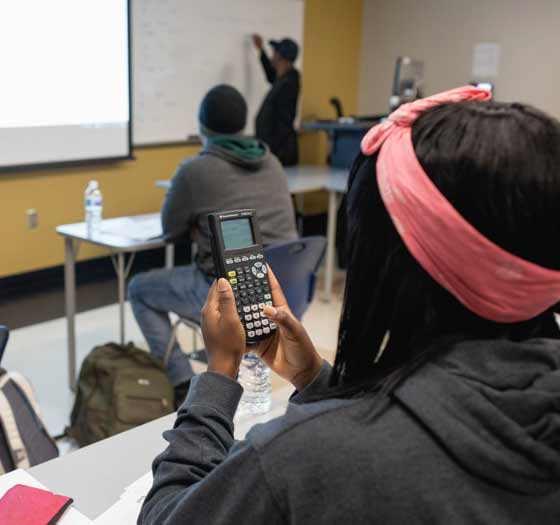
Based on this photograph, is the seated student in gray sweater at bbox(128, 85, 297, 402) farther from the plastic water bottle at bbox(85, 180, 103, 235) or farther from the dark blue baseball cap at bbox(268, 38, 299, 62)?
the dark blue baseball cap at bbox(268, 38, 299, 62)

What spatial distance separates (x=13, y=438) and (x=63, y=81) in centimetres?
263

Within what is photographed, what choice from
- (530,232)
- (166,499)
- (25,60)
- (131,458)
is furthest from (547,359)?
(25,60)

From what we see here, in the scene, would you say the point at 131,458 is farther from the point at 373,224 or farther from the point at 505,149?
the point at 505,149

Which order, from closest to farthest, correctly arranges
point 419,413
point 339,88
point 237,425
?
point 419,413 < point 237,425 < point 339,88

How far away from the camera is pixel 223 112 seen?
253cm

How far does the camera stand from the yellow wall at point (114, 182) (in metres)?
3.76

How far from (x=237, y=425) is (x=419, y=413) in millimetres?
672

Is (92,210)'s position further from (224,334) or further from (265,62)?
(265,62)

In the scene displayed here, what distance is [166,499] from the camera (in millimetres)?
709

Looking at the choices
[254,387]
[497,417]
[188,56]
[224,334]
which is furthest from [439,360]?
[188,56]

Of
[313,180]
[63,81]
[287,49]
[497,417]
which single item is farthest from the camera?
[287,49]

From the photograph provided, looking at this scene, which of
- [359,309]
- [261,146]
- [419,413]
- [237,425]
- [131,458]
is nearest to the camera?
[419,413]

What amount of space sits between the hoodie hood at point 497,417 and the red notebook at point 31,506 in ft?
1.73

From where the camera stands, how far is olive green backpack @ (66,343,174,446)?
2271 millimetres
